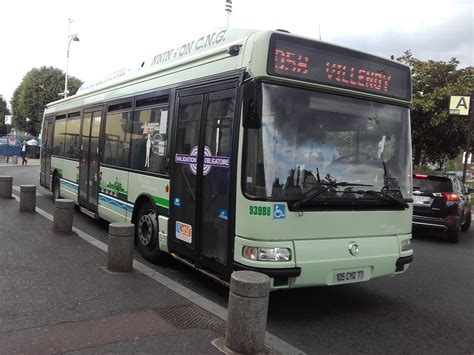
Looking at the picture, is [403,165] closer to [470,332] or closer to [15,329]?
[470,332]


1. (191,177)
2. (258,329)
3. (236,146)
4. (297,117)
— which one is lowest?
(258,329)

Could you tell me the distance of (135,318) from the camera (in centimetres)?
477

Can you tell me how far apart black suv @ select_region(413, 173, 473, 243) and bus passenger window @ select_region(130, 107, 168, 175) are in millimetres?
6485

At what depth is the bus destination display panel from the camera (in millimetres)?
4801

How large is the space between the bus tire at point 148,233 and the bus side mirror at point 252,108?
260 cm

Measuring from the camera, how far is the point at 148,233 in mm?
6996

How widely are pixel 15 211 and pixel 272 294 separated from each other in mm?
7776

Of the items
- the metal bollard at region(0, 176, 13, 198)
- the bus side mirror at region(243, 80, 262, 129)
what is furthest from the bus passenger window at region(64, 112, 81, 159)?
the bus side mirror at region(243, 80, 262, 129)

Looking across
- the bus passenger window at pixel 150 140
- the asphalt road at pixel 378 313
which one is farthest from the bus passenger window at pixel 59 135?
the asphalt road at pixel 378 313

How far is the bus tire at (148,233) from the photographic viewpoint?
6759mm

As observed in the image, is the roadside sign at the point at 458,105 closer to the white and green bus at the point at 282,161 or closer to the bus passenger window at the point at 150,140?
the white and green bus at the point at 282,161

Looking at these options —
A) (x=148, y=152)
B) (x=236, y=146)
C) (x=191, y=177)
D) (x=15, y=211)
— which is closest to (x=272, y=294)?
(x=191, y=177)

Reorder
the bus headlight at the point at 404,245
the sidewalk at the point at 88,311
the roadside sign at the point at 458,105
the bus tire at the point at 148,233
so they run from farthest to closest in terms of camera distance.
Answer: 1. the roadside sign at the point at 458,105
2. the bus tire at the point at 148,233
3. the bus headlight at the point at 404,245
4. the sidewalk at the point at 88,311

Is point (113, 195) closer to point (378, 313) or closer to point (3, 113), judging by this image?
point (378, 313)
